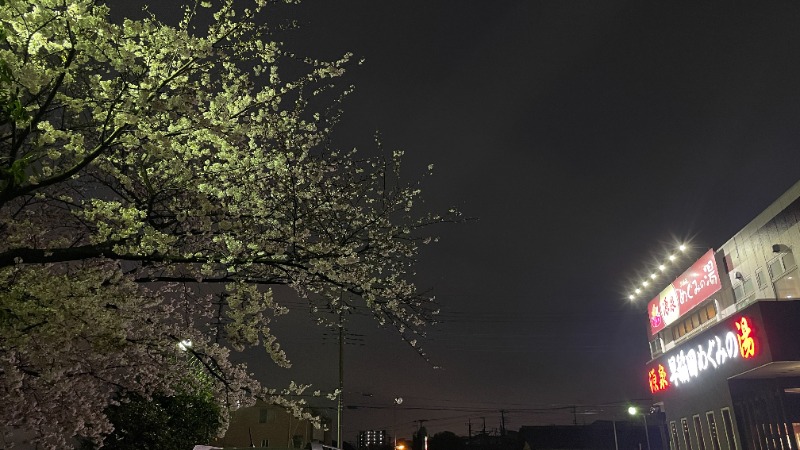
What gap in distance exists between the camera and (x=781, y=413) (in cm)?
1788

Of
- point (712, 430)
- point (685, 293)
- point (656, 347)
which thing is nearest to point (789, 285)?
point (712, 430)

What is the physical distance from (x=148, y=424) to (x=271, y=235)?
1367 centimetres

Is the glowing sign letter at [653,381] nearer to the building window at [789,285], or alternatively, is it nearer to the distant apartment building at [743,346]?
the distant apartment building at [743,346]

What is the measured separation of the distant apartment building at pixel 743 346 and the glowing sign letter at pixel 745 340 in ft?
0.10

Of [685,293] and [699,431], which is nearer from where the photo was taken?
[699,431]

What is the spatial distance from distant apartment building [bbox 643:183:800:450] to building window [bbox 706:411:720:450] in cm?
4

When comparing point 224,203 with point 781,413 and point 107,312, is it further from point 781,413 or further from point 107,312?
point 781,413

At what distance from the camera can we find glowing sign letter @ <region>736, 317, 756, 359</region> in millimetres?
17188

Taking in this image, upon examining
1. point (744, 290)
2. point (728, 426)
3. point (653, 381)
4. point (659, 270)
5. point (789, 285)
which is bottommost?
point (728, 426)

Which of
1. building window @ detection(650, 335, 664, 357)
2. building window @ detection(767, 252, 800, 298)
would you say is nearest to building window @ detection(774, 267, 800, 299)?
building window @ detection(767, 252, 800, 298)

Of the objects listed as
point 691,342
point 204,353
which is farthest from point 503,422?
point 204,353

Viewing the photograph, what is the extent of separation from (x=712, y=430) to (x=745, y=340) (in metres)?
6.41

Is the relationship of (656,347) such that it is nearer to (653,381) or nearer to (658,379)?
(653,381)

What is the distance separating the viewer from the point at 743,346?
17781 mm
